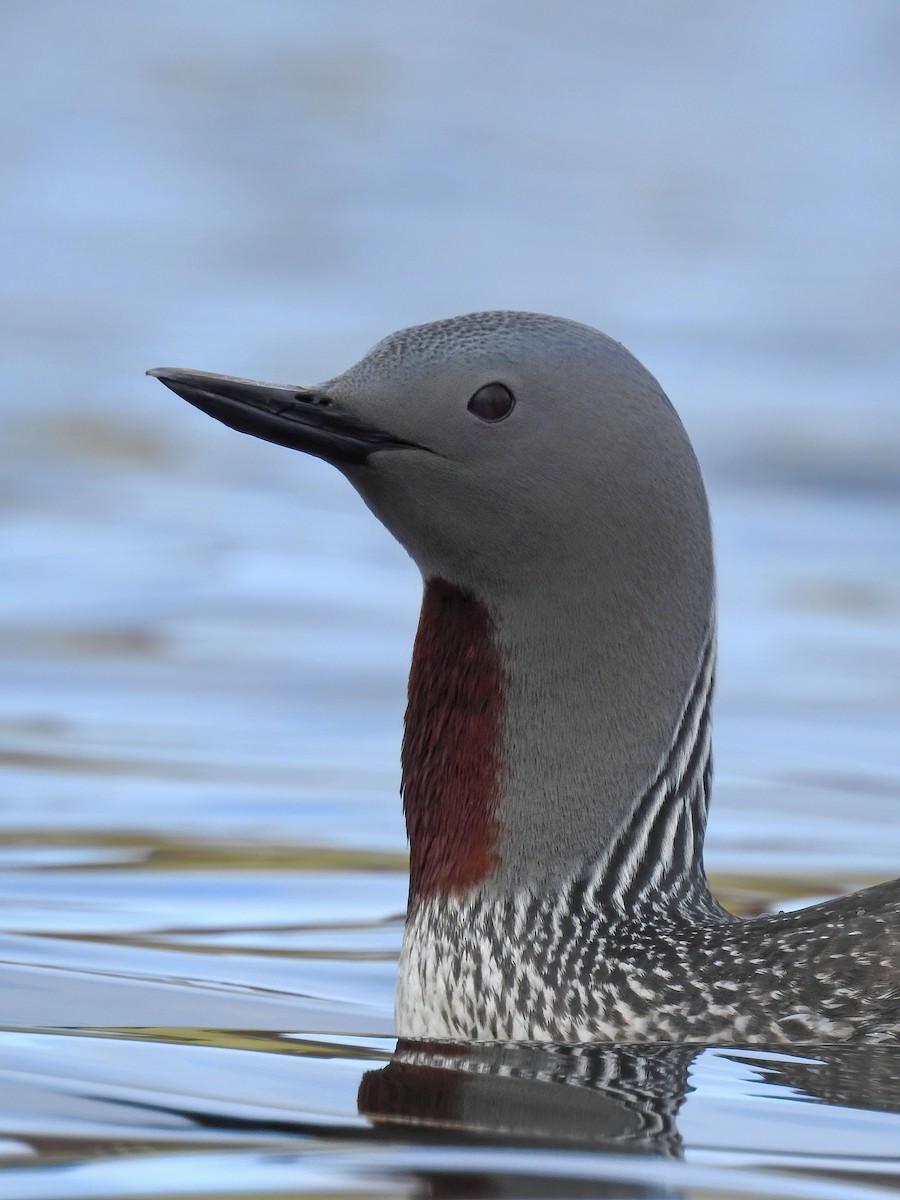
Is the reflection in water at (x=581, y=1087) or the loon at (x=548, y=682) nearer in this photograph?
the reflection in water at (x=581, y=1087)

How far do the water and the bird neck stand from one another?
0.46 metres

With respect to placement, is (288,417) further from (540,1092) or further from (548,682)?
(540,1092)

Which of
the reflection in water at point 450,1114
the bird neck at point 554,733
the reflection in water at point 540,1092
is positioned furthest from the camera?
the bird neck at point 554,733

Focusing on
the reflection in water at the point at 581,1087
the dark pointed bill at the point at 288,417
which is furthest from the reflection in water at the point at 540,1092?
the dark pointed bill at the point at 288,417

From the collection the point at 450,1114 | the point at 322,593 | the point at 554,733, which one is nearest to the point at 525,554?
the point at 554,733

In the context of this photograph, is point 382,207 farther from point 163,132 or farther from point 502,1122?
point 502,1122

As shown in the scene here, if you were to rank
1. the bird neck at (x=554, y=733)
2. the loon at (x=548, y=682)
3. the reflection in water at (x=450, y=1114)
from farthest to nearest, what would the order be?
the bird neck at (x=554, y=733) → the loon at (x=548, y=682) → the reflection in water at (x=450, y=1114)

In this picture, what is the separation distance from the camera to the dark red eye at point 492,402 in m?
5.55

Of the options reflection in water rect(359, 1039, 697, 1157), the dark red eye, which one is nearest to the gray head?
the dark red eye

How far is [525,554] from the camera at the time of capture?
5633mm

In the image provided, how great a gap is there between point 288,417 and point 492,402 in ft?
1.33

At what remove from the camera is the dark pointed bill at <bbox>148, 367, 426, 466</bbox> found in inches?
218

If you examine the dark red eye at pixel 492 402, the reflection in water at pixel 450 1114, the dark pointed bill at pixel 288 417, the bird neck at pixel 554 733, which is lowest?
the reflection in water at pixel 450 1114

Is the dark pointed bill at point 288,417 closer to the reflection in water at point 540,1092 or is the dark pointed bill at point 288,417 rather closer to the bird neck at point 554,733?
the bird neck at point 554,733
